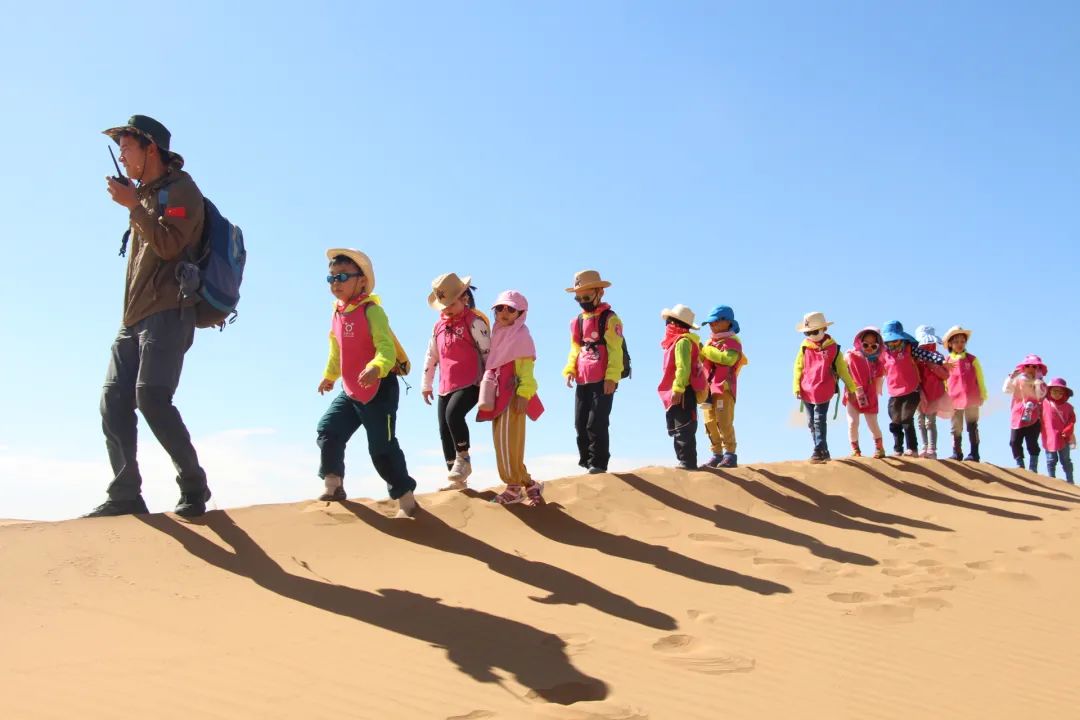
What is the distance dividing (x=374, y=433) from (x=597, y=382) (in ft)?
9.99

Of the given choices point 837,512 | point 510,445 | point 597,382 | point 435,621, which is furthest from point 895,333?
point 435,621

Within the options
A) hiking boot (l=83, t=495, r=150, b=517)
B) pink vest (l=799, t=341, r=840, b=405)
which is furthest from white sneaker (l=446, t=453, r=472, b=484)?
pink vest (l=799, t=341, r=840, b=405)

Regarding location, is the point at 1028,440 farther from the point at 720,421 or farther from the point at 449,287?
the point at 449,287

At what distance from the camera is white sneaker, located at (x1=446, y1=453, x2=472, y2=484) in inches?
294

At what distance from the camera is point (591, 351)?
27.7 feet

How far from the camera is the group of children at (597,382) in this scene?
6.14 metres

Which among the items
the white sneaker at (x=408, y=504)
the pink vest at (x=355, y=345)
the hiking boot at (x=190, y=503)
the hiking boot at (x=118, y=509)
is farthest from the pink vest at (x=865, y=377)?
the hiking boot at (x=118, y=509)

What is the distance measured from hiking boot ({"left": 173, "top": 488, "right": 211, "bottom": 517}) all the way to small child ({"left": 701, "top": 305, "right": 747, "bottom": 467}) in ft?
20.0

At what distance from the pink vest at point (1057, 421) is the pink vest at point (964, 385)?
2.35 metres

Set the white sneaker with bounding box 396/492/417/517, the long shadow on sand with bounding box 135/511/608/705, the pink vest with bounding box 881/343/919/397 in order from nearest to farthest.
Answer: the long shadow on sand with bounding box 135/511/608/705
the white sneaker with bounding box 396/492/417/517
the pink vest with bounding box 881/343/919/397

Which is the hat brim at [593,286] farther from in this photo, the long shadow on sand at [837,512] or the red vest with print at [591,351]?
the long shadow on sand at [837,512]

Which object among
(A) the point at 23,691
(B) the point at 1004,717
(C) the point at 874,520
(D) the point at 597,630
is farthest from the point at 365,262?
(C) the point at 874,520

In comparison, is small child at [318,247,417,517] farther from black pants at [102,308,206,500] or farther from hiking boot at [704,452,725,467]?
hiking boot at [704,452,725,467]

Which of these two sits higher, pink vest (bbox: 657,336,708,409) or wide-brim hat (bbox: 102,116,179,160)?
wide-brim hat (bbox: 102,116,179,160)
